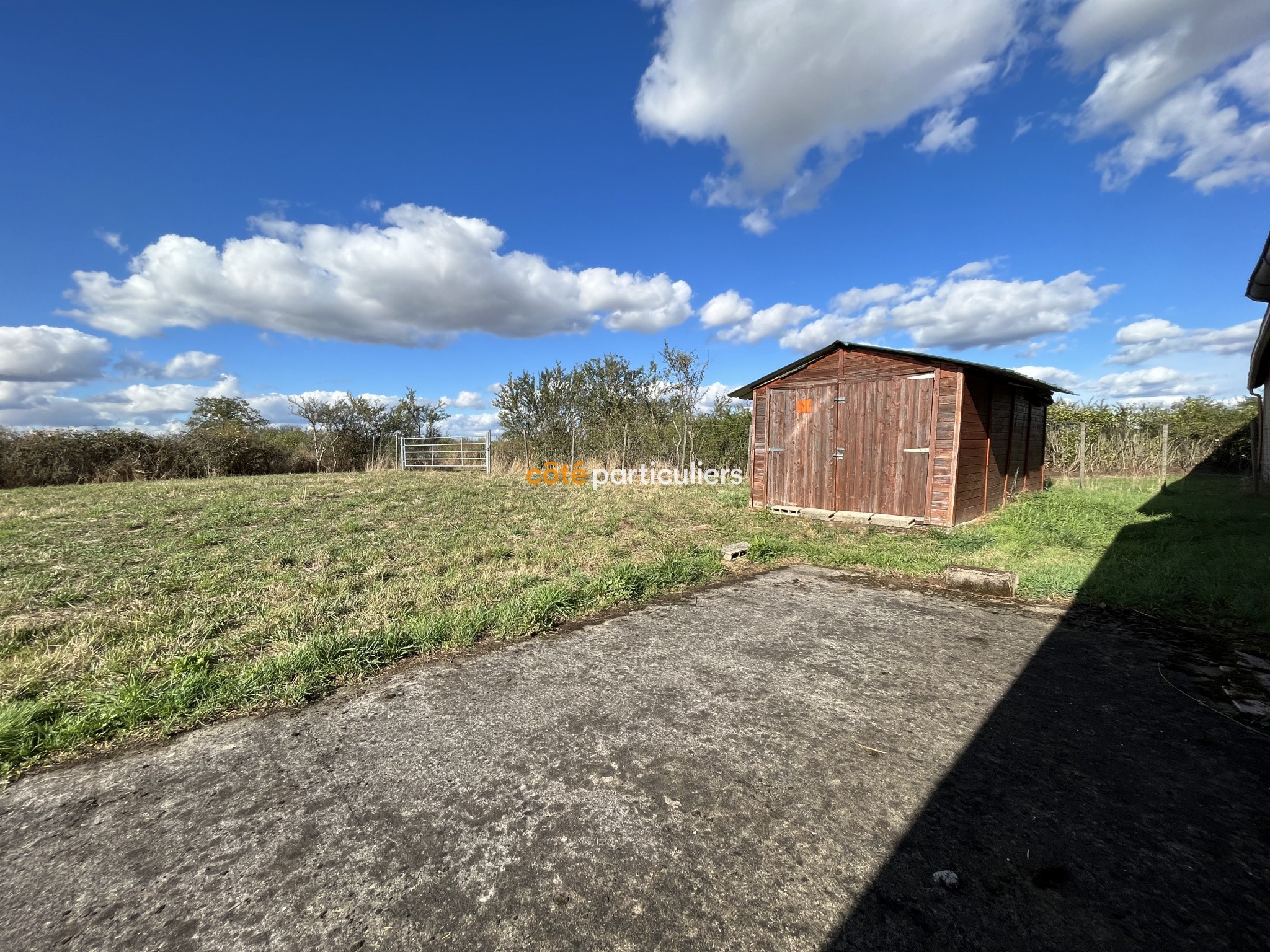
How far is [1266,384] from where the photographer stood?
28.9ft

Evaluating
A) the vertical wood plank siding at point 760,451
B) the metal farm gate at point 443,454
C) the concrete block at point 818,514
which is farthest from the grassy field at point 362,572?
the metal farm gate at point 443,454

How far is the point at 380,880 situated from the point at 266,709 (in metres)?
1.46

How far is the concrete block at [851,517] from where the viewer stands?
845 centimetres

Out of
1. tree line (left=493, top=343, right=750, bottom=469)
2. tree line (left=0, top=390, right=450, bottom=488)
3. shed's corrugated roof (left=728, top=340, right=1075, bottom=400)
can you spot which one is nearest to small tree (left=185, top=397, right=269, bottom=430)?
tree line (left=0, top=390, right=450, bottom=488)

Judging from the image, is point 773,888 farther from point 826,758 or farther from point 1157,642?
point 1157,642

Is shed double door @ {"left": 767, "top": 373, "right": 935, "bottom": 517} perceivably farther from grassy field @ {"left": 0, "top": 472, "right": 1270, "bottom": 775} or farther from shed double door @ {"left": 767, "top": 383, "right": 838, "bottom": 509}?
grassy field @ {"left": 0, "top": 472, "right": 1270, "bottom": 775}

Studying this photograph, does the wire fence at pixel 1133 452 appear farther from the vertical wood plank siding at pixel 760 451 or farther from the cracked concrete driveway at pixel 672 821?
the cracked concrete driveway at pixel 672 821

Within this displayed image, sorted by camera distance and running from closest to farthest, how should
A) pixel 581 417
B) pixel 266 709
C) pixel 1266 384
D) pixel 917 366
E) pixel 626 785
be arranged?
1. pixel 626 785
2. pixel 266 709
3. pixel 917 366
4. pixel 1266 384
5. pixel 581 417

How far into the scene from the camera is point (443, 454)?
62.6 feet

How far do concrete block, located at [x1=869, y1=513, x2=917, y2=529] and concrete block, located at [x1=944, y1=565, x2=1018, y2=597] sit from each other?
3.39m

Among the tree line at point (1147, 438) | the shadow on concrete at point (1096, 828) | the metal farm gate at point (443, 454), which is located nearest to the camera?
the shadow on concrete at point (1096, 828)

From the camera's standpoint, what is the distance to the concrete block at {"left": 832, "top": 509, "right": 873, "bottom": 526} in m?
8.45

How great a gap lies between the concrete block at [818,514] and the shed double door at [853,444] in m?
0.09

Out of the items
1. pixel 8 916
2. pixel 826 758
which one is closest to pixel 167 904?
pixel 8 916
